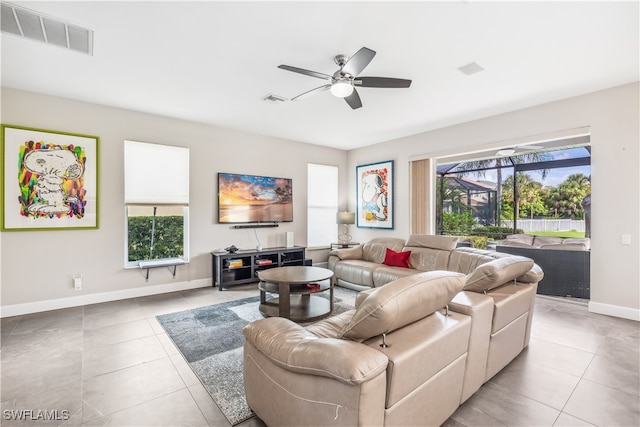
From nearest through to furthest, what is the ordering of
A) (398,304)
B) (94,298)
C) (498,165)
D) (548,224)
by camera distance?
(398,304) < (94,298) < (548,224) < (498,165)

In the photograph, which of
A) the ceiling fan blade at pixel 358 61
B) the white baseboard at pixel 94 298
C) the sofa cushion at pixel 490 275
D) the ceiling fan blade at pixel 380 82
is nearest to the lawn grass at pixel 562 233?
the sofa cushion at pixel 490 275

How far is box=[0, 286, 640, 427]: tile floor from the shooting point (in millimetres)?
1894

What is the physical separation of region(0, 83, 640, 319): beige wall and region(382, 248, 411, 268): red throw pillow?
2.05 m

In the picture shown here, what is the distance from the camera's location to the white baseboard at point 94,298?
12.2ft

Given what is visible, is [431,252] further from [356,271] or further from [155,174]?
[155,174]

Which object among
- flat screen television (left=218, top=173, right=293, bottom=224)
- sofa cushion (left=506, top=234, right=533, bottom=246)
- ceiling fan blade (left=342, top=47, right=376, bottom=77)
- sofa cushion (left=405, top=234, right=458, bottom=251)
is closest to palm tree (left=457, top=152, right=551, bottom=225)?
sofa cushion (left=506, top=234, right=533, bottom=246)

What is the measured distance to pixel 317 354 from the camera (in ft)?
4.19

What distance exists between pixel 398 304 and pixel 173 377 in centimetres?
197

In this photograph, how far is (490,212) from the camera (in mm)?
6609

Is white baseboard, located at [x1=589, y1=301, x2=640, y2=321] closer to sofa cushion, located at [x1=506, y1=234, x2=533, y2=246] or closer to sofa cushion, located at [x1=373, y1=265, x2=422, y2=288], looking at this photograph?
sofa cushion, located at [x1=506, y1=234, x2=533, y2=246]

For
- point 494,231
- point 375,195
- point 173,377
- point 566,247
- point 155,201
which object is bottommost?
point 173,377

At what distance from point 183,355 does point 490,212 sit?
6511mm

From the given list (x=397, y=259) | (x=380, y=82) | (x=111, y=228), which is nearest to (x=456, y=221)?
(x=397, y=259)

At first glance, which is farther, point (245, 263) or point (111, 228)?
point (245, 263)
